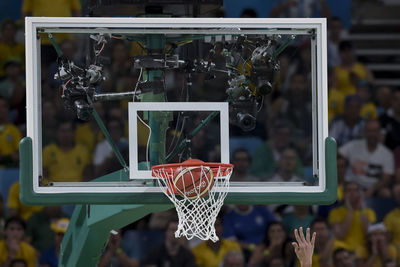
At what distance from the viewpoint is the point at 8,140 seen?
9.21m

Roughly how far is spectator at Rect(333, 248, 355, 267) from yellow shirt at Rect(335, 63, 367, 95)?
6.32 ft

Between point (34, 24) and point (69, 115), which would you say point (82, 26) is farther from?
point (69, 115)

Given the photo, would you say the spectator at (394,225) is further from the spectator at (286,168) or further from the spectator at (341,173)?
the spectator at (286,168)

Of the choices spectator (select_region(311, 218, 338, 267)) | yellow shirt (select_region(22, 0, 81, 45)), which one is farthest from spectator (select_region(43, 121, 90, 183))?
spectator (select_region(311, 218, 338, 267))

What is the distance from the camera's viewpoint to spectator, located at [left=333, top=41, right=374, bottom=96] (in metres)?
10.0

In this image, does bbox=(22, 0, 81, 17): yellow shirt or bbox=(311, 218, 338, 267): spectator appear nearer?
bbox=(311, 218, 338, 267): spectator

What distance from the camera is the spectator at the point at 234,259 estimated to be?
28.1 feet

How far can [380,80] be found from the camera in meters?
10.5

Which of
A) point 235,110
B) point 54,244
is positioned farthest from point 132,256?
point 235,110

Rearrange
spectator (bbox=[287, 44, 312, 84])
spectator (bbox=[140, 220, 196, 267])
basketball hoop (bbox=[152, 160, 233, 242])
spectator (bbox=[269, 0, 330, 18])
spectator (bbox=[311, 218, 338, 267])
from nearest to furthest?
basketball hoop (bbox=[152, 160, 233, 242]) < spectator (bbox=[140, 220, 196, 267]) < spectator (bbox=[311, 218, 338, 267]) < spectator (bbox=[287, 44, 312, 84]) < spectator (bbox=[269, 0, 330, 18])

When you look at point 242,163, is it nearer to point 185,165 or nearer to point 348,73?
point 348,73

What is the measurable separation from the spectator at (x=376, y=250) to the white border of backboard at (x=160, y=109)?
392cm

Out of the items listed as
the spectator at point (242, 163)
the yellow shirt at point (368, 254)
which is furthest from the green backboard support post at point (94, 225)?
the yellow shirt at point (368, 254)

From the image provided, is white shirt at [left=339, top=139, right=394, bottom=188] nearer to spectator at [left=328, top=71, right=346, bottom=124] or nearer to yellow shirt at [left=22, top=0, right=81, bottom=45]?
spectator at [left=328, top=71, right=346, bottom=124]
